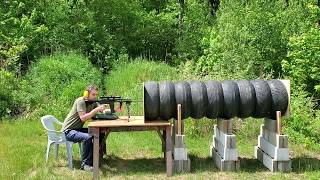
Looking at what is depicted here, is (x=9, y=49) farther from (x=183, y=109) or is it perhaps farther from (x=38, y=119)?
(x=183, y=109)

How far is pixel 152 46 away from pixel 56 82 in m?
6.99

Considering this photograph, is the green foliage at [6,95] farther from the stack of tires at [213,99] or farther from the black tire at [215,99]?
the black tire at [215,99]

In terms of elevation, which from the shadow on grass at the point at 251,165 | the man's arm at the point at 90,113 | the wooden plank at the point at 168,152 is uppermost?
the man's arm at the point at 90,113

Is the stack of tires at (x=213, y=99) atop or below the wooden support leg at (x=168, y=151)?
atop

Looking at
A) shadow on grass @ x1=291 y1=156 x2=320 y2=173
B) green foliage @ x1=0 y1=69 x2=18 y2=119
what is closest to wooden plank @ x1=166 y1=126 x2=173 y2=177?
shadow on grass @ x1=291 y1=156 x2=320 y2=173

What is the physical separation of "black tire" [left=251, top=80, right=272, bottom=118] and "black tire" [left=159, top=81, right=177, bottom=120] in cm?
147

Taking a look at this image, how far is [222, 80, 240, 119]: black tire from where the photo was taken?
29.5ft

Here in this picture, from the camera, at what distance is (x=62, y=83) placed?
610 inches

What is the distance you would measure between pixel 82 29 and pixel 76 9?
3.44ft

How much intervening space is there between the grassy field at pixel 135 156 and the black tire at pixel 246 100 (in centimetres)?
105

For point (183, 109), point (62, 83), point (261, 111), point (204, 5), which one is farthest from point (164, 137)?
point (204, 5)

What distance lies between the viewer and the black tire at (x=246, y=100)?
902cm

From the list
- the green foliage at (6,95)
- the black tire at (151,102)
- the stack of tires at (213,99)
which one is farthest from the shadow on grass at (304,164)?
the green foliage at (6,95)

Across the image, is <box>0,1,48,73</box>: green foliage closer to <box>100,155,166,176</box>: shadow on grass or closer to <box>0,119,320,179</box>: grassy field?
<box>0,119,320,179</box>: grassy field
